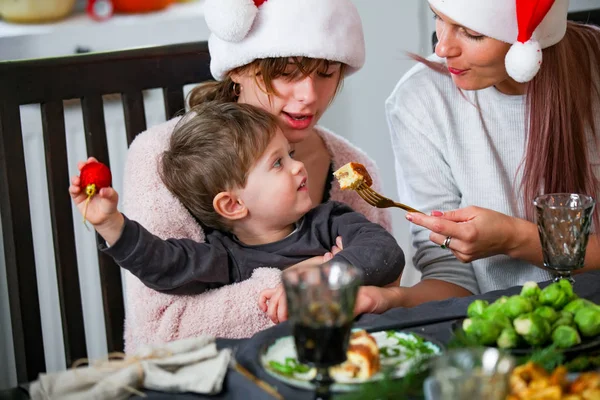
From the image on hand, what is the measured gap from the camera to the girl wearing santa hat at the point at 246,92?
1.59 meters

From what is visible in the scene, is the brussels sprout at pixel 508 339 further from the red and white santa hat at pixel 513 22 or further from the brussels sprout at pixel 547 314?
the red and white santa hat at pixel 513 22

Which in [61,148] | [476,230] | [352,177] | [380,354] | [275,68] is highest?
[275,68]

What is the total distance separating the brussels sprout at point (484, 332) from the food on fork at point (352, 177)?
493 millimetres

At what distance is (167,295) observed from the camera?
1.61 m

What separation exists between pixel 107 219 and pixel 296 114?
513mm

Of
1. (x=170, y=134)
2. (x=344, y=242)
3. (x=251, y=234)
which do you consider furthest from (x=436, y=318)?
(x=170, y=134)

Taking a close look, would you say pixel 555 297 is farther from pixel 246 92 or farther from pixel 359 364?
pixel 246 92

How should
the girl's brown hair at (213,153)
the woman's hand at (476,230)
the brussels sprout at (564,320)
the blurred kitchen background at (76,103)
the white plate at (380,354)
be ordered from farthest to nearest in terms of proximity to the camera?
the blurred kitchen background at (76,103) → the girl's brown hair at (213,153) → the woman's hand at (476,230) → the brussels sprout at (564,320) → the white plate at (380,354)

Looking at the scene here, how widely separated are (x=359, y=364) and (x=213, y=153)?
0.75 m

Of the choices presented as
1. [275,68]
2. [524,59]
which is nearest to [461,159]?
[524,59]

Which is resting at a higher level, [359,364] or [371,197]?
[371,197]

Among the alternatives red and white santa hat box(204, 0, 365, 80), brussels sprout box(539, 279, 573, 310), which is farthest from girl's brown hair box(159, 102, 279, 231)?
brussels sprout box(539, 279, 573, 310)

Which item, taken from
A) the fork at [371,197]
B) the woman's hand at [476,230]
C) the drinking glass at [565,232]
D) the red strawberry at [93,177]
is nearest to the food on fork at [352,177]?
the fork at [371,197]

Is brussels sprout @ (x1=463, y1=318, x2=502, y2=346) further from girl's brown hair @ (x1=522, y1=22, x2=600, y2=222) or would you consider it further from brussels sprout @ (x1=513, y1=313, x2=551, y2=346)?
girl's brown hair @ (x1=522, y1=22, x2=600, y2=222)
